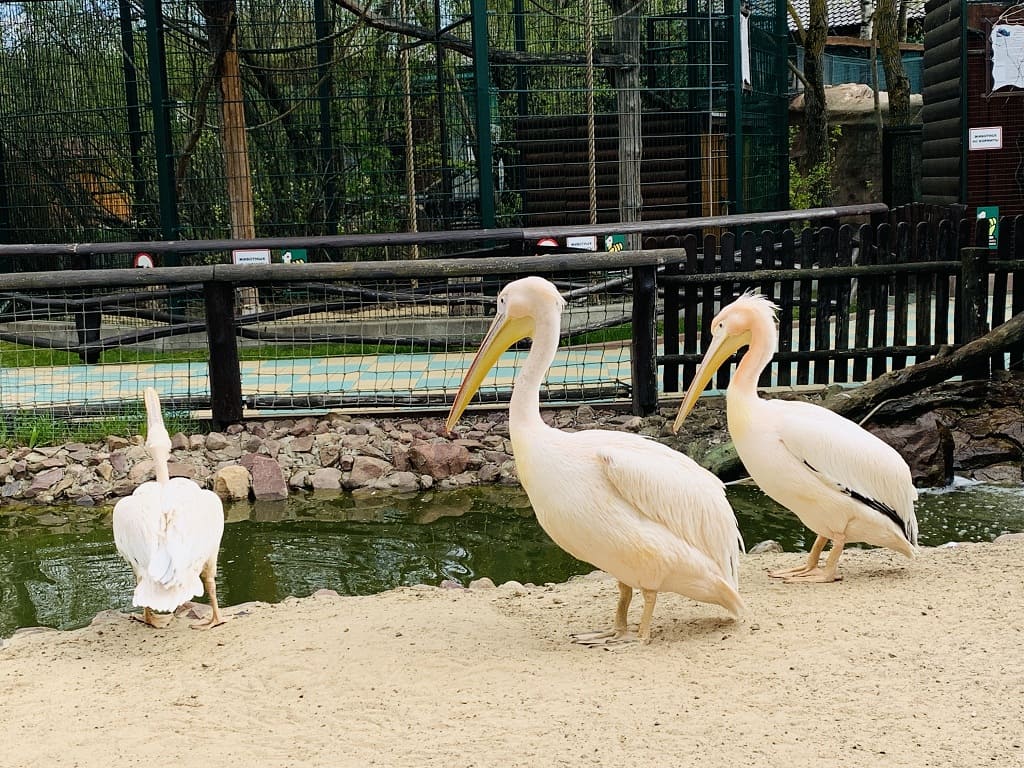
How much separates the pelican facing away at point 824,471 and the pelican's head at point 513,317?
0.95 m

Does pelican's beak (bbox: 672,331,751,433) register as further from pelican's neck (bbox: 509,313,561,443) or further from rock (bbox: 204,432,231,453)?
rock (bbox: 204,432,231,453)

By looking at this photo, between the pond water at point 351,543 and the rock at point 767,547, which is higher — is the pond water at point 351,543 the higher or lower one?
the lower one

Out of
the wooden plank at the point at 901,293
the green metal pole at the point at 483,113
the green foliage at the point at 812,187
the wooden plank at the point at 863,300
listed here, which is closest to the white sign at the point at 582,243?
the green metal pole at the point at 483,113

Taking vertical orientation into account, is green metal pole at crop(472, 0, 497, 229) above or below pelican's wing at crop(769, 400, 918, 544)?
above

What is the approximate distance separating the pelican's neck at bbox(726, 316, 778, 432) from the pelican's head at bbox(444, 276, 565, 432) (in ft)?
3.00

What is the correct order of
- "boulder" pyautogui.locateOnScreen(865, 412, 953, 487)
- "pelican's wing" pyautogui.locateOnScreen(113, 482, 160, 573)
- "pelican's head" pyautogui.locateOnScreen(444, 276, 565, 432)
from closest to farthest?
1. "pelican's head" pyautogui.locateOnScreen(444, 276, 565, 432)
2. "pelican's wing" pyautogui.locateOnScreen(113, 482, 160, 573)
3. "boulder" pyautogui.locateOnScreen(865, 412, 953, 487)

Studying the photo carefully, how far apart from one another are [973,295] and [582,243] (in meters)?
3.21

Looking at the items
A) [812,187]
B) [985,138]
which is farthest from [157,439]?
[812,187]

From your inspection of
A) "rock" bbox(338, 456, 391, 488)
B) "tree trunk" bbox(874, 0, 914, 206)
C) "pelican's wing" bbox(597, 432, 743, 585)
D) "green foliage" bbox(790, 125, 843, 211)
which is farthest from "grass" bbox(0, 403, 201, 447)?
"green foliage" bbox(790, 125, 843, 211)

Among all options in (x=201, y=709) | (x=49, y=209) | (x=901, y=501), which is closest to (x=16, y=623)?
(x=201, y=709)

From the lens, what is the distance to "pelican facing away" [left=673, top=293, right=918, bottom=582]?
4.58 metres

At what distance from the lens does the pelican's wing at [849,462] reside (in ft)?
15.0

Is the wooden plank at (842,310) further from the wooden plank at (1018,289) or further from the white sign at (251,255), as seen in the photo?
the white sign at (251,255)

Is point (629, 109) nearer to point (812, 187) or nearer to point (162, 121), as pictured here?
point (162, 121)
